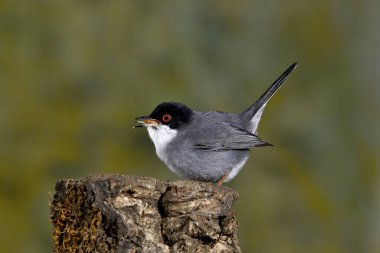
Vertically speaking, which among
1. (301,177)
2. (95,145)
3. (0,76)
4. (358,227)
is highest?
(0,76)

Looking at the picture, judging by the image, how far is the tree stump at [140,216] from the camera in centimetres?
648

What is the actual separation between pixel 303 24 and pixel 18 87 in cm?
563

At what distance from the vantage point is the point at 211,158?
28.3 feet

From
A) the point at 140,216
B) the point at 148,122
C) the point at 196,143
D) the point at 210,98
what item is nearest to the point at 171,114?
the point at 148,122

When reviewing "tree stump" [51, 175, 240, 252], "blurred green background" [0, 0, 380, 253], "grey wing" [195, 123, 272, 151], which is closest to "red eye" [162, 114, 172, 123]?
"grey wing" [195, 123, 272, 151]

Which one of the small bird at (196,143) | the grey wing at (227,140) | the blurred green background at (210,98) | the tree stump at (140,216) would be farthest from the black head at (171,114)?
the blurred green background at (210,98)

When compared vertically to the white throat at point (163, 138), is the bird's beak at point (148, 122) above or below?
above

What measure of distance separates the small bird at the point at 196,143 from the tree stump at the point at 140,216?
5.53 ft

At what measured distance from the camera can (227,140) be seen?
8.78m

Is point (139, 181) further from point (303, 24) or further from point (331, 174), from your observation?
point (303, 24)

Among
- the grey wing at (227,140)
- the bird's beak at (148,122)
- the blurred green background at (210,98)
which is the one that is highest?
the bird's beak at (148,122)

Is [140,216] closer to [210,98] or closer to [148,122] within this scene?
[148,122]

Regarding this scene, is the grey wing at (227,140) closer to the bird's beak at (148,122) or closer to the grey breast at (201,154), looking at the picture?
the grey breast at (201,154)

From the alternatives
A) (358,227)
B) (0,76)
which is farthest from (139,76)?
(358,227)
